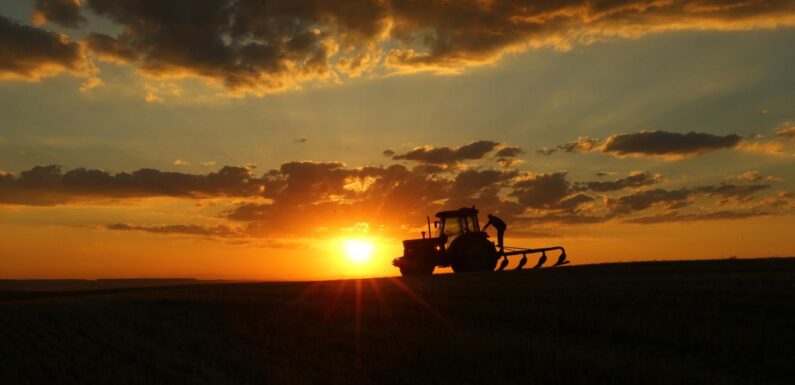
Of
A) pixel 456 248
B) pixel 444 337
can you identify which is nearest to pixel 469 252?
pixel 456 248

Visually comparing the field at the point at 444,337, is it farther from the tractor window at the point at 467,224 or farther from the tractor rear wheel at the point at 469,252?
the tractor window at the point at 467,224

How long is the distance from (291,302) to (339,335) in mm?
5629

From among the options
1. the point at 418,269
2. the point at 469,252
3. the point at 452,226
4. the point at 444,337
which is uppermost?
the point at 452,226

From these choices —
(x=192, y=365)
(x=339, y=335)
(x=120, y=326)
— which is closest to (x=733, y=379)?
(x=339, y=335)

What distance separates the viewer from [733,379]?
1043cm

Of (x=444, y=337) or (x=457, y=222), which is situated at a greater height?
(x=457, y=222)

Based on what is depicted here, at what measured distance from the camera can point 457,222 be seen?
100ft

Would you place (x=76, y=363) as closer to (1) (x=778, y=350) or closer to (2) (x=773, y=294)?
(1) (x=778, y=350)

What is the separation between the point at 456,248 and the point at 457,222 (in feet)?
3.61

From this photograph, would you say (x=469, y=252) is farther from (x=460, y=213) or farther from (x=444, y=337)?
(x=444, y=337)

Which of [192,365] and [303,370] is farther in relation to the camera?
[192,365]

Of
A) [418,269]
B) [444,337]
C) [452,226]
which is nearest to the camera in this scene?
[444,337]

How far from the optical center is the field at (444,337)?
11.0 metres

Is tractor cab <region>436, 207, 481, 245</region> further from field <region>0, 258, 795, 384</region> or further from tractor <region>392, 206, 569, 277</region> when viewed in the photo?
field <region>0, 258, 795, 384</region>
